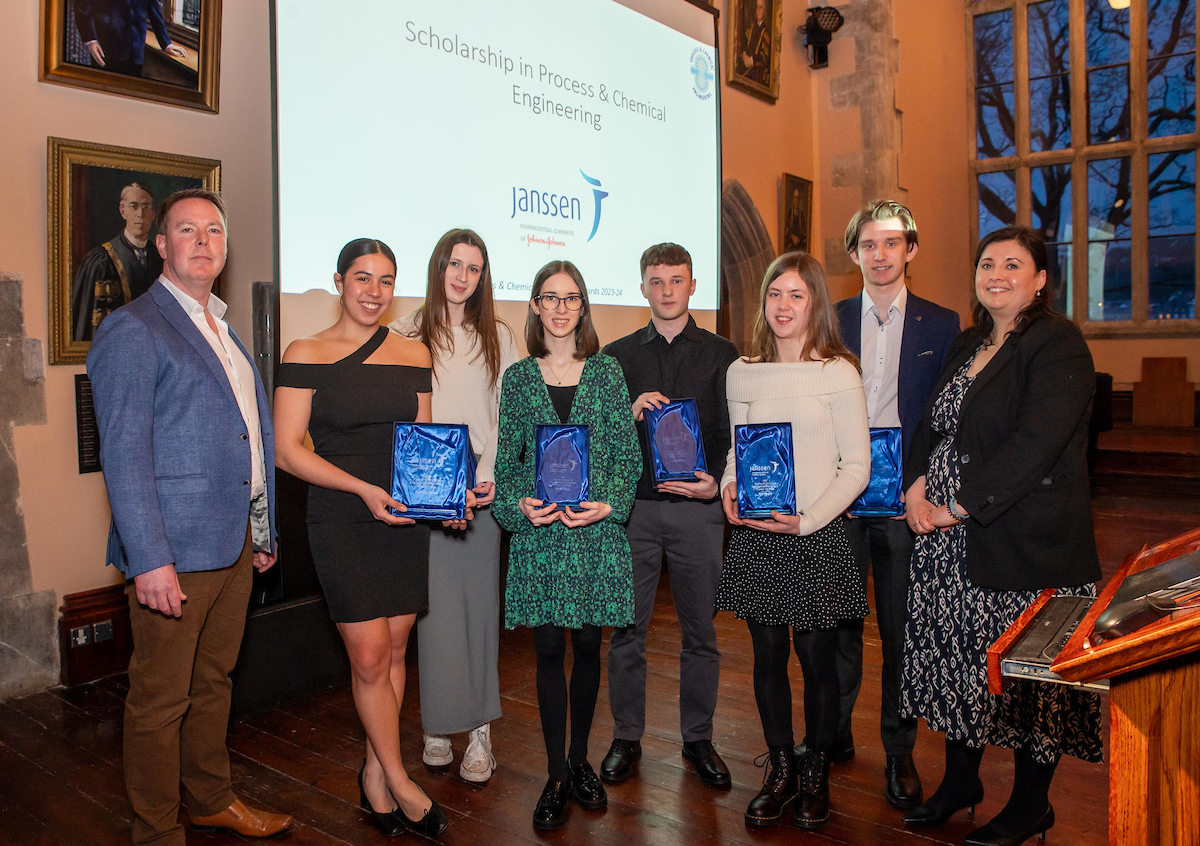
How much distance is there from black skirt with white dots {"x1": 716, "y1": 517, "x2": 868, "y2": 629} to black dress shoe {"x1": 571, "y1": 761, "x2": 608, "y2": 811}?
0.62 meters

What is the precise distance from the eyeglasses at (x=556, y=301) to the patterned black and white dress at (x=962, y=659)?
1.03 meters

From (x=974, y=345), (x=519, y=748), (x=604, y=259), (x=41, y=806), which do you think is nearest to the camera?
(x=974, y=345)

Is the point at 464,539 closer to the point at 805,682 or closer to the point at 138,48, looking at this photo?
the point at 805,682

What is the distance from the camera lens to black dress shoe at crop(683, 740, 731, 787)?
2641 mm

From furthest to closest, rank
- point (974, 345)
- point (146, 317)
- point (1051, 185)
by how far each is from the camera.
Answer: point (1051, 185), point (974, 345), point (146, 317)

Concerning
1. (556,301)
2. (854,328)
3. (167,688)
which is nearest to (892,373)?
(854,328)

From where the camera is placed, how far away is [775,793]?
7.89ft

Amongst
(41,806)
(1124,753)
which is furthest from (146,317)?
(1124,753)

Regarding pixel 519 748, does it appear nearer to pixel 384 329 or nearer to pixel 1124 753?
pixel 384 329

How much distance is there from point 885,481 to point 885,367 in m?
0.44

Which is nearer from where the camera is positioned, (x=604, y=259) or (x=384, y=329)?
(x=384, y=329)

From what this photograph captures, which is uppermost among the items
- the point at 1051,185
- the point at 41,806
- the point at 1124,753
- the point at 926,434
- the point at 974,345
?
the point at 1051,185

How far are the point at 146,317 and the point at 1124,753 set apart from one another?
2.03 m

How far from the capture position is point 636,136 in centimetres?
499
